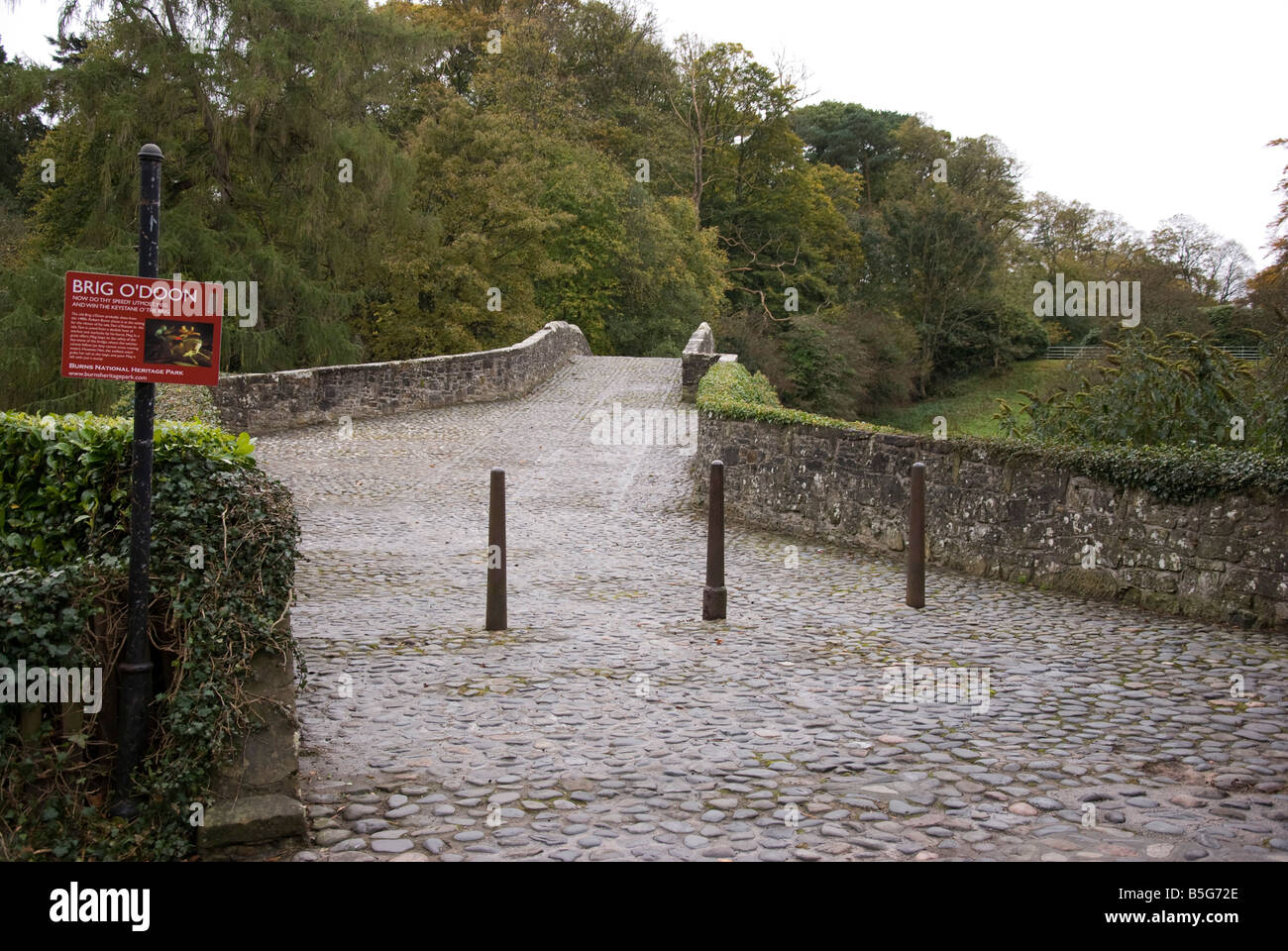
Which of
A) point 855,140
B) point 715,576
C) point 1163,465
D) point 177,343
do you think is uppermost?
point 855,140

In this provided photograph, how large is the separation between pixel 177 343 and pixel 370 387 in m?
15.4

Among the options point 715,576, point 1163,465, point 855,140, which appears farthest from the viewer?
point 855,140

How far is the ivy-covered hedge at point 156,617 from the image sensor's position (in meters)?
3.76

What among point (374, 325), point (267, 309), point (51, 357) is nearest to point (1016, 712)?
point (51, 357)

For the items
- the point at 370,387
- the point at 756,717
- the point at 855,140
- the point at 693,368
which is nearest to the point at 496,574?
the point at 756,717

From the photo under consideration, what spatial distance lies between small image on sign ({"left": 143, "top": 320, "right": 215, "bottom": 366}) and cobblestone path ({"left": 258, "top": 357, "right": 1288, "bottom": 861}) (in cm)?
186

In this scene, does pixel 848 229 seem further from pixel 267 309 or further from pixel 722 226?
pixel 267 309

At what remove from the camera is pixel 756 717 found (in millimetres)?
5465

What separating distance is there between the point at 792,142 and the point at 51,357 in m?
33.8

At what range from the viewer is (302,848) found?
3873 millimetres

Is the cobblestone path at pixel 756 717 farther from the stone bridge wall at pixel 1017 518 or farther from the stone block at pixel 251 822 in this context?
the stone bridge wall at pixel 1017 518

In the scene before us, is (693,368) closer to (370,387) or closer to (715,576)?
(370,387)

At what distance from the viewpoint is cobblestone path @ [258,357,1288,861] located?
4.03 metres

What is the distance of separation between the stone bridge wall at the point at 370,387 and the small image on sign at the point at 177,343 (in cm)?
1235
